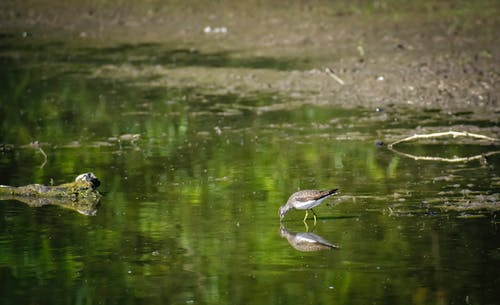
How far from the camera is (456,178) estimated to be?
43.4 ft

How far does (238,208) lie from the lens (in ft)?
39.8

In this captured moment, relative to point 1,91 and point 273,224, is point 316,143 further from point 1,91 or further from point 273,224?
point 1,91

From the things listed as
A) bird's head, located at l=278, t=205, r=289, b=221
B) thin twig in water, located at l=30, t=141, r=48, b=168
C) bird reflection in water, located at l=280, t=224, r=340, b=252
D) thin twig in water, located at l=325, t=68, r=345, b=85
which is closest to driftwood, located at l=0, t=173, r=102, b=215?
thin twig in water, located at l=30, t=141, r=48, b=168

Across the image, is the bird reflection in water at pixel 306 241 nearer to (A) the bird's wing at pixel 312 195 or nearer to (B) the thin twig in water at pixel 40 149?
(A) the bird's wing at pixel 312 195

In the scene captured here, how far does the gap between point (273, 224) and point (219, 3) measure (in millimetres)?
20531

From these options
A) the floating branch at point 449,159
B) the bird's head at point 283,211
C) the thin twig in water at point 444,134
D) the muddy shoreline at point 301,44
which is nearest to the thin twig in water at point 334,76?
the muddy shoreline at point 301,44

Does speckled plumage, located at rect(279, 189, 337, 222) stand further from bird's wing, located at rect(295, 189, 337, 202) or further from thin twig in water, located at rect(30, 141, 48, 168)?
thin twig in water, located at rect(30, 141, 48, 168)

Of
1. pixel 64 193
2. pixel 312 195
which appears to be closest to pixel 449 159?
pixel 312 195

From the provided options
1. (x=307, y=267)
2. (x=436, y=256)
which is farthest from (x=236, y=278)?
(x=436, y=256)

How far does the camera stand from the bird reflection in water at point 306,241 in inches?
411

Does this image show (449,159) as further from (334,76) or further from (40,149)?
(334,76)

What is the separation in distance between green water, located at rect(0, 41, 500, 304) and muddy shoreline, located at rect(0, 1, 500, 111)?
4.12 feet

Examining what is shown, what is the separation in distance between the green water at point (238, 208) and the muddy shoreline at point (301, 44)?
125cm

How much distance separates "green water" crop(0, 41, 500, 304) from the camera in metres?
9.34
